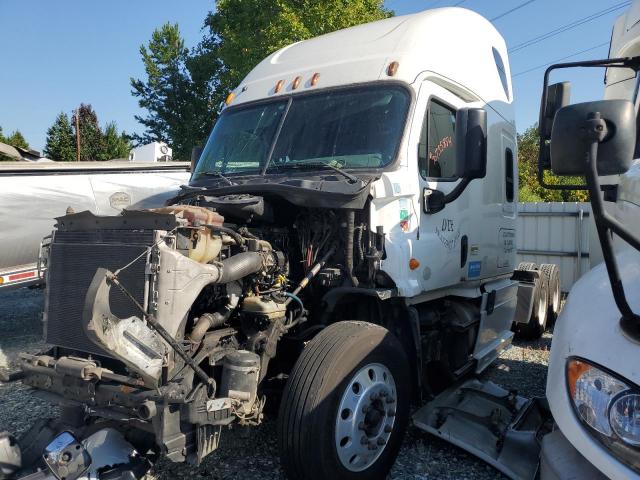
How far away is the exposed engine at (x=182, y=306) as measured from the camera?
2.74m

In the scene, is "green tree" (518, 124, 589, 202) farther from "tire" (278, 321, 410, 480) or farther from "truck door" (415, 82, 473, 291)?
"tire" (278, 321, 410, 480)

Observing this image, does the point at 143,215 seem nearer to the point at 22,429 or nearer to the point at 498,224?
the point at 22,429

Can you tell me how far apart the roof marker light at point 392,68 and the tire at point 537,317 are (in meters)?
4.41

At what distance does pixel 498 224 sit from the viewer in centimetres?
548

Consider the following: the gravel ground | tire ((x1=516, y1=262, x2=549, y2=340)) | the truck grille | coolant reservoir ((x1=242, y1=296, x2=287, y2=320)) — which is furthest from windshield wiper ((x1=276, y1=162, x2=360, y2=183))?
tire ((x1=516, y1=262, x2=549, y2=340))

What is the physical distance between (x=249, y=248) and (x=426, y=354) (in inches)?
72.8

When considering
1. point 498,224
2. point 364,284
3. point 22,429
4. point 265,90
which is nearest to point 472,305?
point 498,224

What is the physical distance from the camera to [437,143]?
4320 mm

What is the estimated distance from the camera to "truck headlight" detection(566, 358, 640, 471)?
5.73 ft

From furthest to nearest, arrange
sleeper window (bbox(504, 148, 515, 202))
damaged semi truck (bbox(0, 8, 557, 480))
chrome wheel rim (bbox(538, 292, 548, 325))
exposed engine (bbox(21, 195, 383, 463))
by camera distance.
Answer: chrome wheel rim (bbox(538, 292, 548, 325))
sleeper window (bbox(504, 148, 515, 202))
damaged semi truck (bbox(0, 8, 557, 480))
exposed engine (bbox(21, 195, 383, 463))

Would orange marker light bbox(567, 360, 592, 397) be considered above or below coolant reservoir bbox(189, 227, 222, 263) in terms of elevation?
below

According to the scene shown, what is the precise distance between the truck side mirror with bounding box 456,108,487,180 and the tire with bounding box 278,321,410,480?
52.1 inches

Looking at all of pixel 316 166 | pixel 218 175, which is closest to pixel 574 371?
pixel 316 166

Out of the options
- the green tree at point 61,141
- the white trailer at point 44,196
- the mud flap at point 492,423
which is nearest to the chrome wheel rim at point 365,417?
the mud flap at point 492,423
